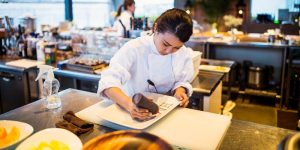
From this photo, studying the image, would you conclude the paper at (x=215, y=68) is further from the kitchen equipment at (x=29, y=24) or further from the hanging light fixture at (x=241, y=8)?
the hanging light fixture at (x=241, y=8)

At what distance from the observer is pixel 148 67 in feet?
5.01

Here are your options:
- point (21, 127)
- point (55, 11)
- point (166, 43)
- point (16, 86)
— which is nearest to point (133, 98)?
point (166, 43)

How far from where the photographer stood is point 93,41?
3020mm

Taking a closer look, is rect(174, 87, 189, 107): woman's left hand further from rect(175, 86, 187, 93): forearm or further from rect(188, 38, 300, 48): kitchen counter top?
rect(188, 38, 300, 48): kitchen counter top

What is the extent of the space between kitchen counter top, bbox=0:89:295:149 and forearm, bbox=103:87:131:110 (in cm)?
13

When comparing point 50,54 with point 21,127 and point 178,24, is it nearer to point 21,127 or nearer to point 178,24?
point 21,127

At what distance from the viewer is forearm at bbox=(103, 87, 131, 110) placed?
1239mm

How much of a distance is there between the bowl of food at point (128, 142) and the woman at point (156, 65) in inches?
13.5

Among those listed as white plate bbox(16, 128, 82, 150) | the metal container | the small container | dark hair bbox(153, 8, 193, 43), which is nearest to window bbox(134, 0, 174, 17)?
the metal container

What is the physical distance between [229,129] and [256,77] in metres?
3.03

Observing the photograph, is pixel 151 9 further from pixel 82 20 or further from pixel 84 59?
pixel 84 59

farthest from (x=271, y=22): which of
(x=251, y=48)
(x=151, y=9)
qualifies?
(x=151, y=9)

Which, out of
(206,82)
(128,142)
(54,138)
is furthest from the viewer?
(206,82)

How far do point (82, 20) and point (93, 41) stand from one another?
2.85 m
